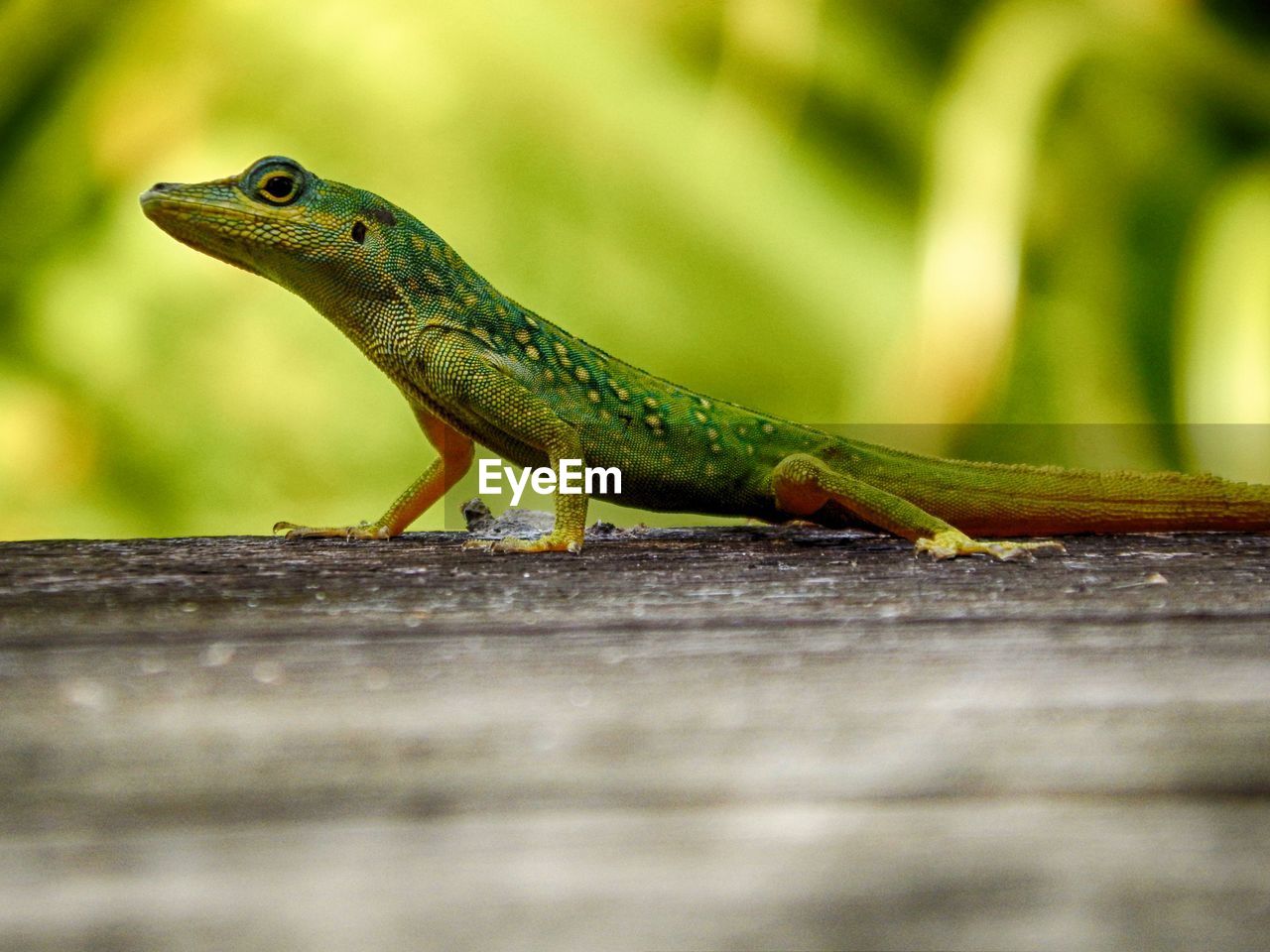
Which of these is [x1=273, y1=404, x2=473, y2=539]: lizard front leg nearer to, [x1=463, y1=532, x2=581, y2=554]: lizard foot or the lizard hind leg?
[x1=463, y1=532, x2=581, y2=554]: lizard foot

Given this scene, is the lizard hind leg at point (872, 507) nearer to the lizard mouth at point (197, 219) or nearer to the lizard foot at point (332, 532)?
the lizard foot at point (332, 532)

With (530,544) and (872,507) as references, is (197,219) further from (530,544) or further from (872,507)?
(872,507)

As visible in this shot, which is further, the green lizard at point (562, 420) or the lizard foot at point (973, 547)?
the green lizard at point (562, 420)

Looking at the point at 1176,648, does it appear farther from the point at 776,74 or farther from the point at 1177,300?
the point at 776,74

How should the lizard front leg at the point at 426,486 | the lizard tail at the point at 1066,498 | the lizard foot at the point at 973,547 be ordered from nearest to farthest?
the lizard foot at the point at 973,547 < the lizard tail at the point at 1066,498 < the lizard front leg at the point at 426,486

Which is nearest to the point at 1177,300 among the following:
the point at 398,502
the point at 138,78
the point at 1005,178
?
the point at 1005,178

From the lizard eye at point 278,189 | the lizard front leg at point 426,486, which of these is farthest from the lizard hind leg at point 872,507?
the lizard eye at point 278,189

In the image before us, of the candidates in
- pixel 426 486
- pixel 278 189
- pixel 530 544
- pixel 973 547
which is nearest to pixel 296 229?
pixel 278 189
